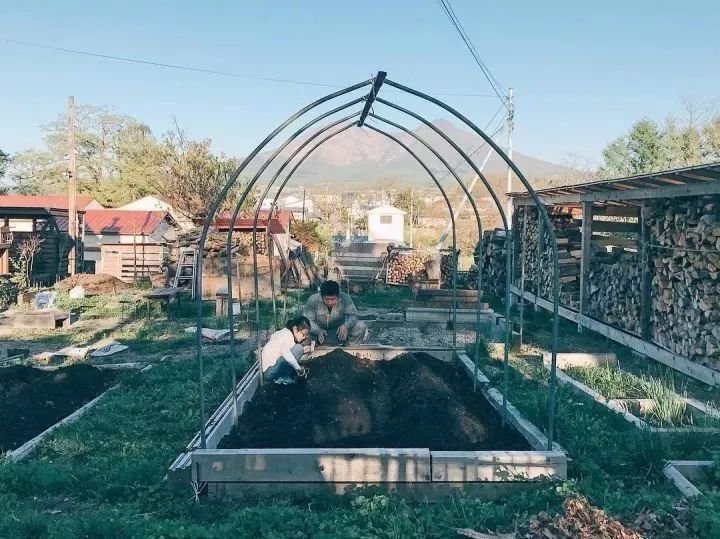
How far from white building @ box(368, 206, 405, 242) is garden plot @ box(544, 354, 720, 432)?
3685 centimetres

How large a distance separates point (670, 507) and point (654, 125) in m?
32.5

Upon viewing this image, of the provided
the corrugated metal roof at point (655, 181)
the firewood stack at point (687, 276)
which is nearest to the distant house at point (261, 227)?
the corrugated metal roof at point (655, 181)

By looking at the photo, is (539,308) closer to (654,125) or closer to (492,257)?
(492,257)

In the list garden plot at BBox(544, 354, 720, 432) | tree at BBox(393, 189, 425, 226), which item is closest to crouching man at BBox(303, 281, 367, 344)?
garden plot at BBox(544, 354, 720, 432)

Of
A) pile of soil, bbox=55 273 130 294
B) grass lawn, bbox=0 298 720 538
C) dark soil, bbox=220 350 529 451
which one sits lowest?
grass lawn, bbox=0 298 720 538

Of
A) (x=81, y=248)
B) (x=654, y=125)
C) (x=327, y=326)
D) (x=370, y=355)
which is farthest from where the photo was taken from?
(x=654, y=125)

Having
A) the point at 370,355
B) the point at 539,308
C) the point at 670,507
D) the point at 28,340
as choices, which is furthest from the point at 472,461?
the point at 539,308

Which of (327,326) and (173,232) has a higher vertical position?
(173,232)

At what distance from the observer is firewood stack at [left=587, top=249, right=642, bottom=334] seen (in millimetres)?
9548

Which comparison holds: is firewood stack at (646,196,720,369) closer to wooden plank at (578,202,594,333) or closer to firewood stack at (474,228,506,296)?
wooden plank at (578,202,594,333)

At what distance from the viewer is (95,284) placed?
743 inches

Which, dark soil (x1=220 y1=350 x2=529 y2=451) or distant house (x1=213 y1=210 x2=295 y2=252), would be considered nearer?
dark soil (x1=220 y1=350 x2=529 y2=451)

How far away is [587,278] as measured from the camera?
1119 cm

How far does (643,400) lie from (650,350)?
2.94m
